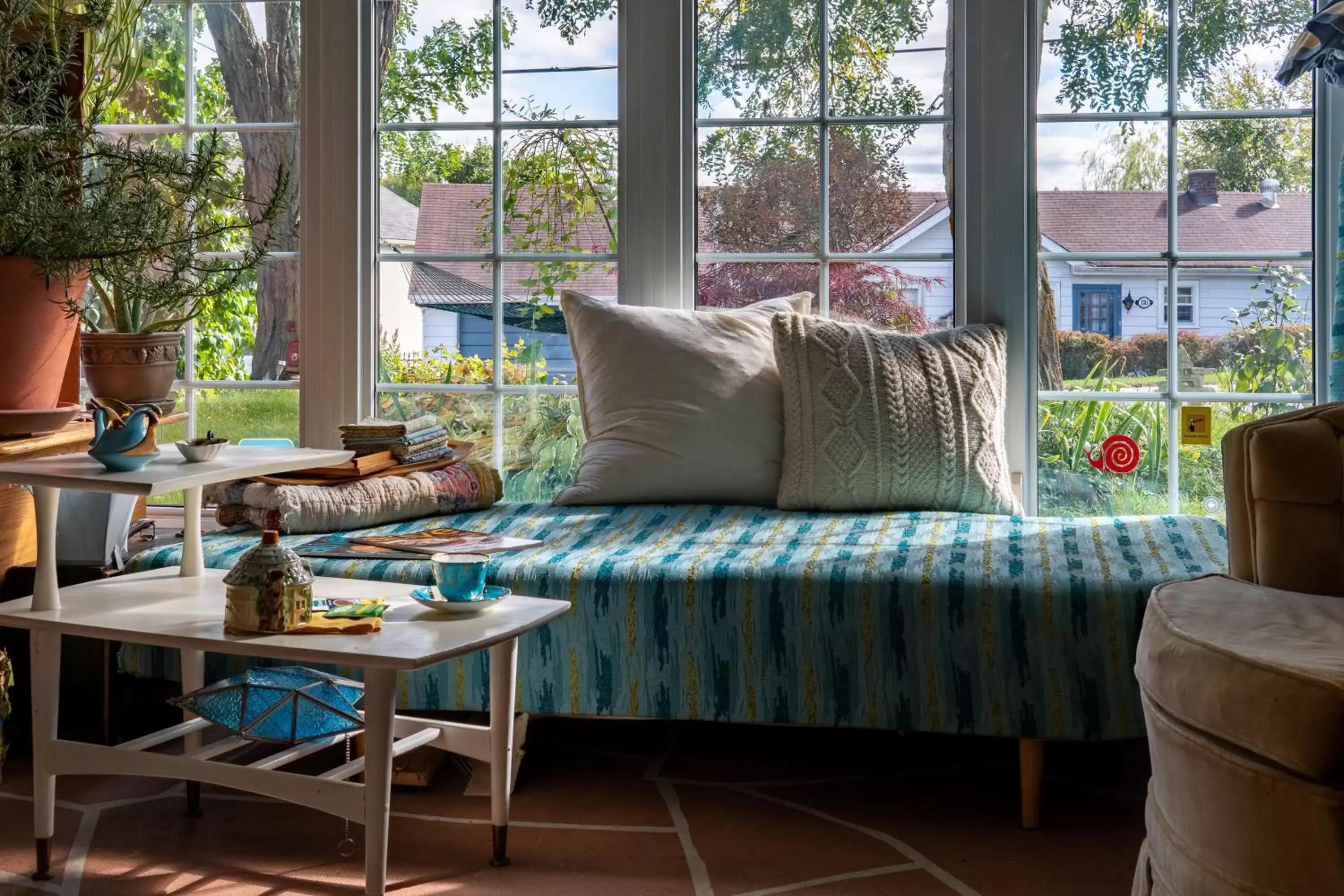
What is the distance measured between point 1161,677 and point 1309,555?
474 mm

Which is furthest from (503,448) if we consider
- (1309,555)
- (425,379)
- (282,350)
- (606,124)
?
(1309,555)

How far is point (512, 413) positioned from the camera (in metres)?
3.58

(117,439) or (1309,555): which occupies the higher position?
(117,439)

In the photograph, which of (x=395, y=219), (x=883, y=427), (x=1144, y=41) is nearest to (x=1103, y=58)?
(x=1144, y=41)

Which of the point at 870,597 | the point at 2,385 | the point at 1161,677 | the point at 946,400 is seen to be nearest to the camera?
the point at 1161,677

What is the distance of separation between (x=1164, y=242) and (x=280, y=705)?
234 centimetres

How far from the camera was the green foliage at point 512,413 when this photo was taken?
356cm

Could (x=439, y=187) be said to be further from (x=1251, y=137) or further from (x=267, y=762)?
(x=1251, y=137)

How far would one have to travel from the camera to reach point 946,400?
3.13 metres

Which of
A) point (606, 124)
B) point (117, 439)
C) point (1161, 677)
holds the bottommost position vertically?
point (1161, 677)

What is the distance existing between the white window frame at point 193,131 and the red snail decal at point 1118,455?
6.77ft

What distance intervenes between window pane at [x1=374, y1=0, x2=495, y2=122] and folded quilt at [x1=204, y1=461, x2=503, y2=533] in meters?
1.03

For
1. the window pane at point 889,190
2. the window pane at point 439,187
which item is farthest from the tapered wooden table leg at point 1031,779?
the window pane at point 439,187

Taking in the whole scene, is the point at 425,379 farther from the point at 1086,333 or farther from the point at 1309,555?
the point at 1309,555
